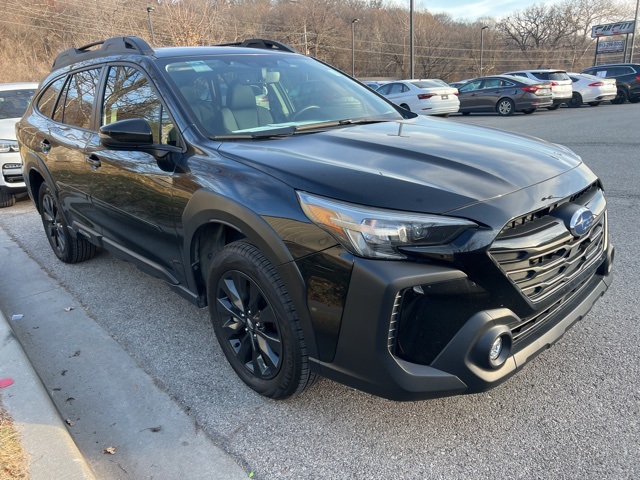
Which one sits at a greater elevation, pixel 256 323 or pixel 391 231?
pixel 391 231

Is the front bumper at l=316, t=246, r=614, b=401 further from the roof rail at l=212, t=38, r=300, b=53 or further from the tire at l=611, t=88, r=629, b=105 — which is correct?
the tire at l=611, t=88, r=629, b=105

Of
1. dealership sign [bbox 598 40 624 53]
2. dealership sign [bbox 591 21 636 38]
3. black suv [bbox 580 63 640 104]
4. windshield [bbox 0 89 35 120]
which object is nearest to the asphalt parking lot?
windshield [bbox 0 89 35 120]

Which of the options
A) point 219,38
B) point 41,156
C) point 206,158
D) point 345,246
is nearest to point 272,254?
point 345,246

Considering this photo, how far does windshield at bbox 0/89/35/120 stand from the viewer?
835 cm

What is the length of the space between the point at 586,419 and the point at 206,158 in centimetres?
226

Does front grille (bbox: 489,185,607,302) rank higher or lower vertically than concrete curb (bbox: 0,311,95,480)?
higher

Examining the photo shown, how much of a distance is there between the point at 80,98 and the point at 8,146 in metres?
4.28

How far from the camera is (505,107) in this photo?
734 inches

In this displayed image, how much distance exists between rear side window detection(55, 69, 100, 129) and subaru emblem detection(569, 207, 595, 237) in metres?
3.36

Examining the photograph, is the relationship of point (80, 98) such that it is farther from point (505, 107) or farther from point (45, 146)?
point (505, 107)

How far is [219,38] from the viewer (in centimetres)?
2856

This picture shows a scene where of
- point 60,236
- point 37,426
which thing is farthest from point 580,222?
point 60,236

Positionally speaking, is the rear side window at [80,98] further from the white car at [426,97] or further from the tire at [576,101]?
the tire at [576,101]

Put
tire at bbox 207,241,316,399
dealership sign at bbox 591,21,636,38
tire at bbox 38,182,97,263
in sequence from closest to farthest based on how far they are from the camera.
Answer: tire at bbox 207,241,316,399 < tire at bbox 38,182,97,263 < dealership sign at bbox 591,21,636,38
